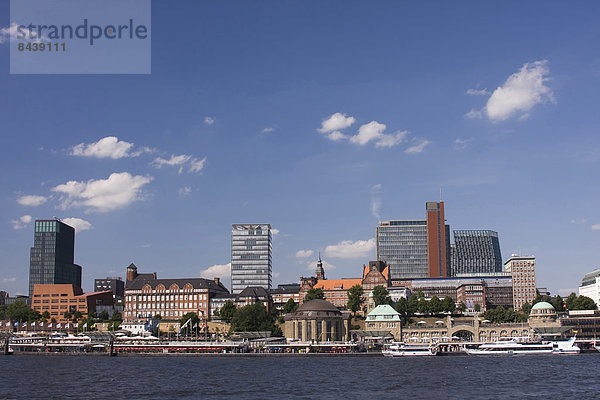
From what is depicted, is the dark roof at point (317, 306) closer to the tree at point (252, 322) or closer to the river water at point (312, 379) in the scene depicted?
the tree at point (252, 322)

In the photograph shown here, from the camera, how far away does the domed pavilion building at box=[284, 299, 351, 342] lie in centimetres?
19138

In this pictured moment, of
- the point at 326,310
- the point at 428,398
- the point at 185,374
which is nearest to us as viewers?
the point at 428,398

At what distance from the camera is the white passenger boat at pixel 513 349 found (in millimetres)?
Answer: 156000

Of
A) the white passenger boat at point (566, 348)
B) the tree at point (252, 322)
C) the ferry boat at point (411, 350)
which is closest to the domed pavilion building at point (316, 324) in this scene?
the tree at point (252, 322)

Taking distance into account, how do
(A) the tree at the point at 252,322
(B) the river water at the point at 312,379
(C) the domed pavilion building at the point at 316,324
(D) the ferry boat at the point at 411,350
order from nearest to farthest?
(B) the river water at the point at 312,379
(D) the ferry boat at the point at 411,350
(C) the domed pavilion building at the point at 316,324
(A) the tree at the point at 252,322

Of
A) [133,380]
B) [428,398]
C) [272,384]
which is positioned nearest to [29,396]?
[133,380]

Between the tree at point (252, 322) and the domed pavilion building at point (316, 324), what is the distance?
5.10 m

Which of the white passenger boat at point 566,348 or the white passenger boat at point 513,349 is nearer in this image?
the white passenger boat at point 513,349

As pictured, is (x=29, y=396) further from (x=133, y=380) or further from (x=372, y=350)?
(x=372, y=350)

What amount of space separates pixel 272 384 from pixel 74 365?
182ft

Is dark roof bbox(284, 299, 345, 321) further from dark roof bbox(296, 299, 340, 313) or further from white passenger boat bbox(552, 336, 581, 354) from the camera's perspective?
white passenger boat bbox(552, 336, 581, 354)

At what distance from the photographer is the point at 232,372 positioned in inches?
4540

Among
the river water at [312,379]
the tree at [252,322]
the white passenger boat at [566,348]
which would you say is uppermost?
the tree at [252,322]

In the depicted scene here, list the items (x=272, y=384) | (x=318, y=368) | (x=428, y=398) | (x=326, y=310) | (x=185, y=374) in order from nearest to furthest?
(x=428, y=398) → (x=272, y=384) → (x=185, y=374) → (x=318, y=368) → (x=326, y=310)
